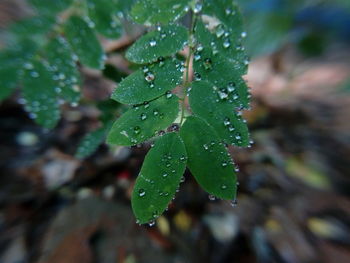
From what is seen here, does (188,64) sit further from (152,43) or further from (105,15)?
(105,15)

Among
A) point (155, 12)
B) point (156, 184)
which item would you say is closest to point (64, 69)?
point (155, 12)

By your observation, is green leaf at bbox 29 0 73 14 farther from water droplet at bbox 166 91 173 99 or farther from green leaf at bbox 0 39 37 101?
water droplet at bbox 166 91 173 99

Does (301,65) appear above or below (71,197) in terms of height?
above

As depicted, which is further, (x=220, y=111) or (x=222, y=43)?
(x=222, y=43)

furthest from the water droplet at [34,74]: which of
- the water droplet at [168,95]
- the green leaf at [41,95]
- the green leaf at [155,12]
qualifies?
the water droplet at [168,95]

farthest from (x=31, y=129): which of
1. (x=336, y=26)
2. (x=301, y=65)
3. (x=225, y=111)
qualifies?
(x=336, y=26)

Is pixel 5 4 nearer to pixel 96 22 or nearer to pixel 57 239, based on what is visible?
pixel 96 22
